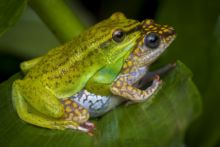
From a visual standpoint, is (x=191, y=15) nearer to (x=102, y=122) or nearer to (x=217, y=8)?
(x=217, y=8)

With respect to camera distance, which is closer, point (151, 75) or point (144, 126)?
point (144, 126)

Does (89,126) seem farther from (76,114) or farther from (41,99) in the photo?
(41,99)

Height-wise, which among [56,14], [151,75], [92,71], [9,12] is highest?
[9,12]

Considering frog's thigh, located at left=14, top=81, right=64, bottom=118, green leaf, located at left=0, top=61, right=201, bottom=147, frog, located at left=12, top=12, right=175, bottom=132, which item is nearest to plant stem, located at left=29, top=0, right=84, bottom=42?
frog, located at left=12, top=12, right=175, bottom=132

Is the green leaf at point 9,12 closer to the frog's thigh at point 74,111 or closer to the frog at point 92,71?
the frog at point 92,71

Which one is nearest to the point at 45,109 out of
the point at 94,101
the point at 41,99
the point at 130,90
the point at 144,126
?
the point at 41,99

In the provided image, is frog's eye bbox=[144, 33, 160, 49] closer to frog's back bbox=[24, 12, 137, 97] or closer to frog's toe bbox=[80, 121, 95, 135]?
frog's back bbox=[24, 12, 137, 97]
